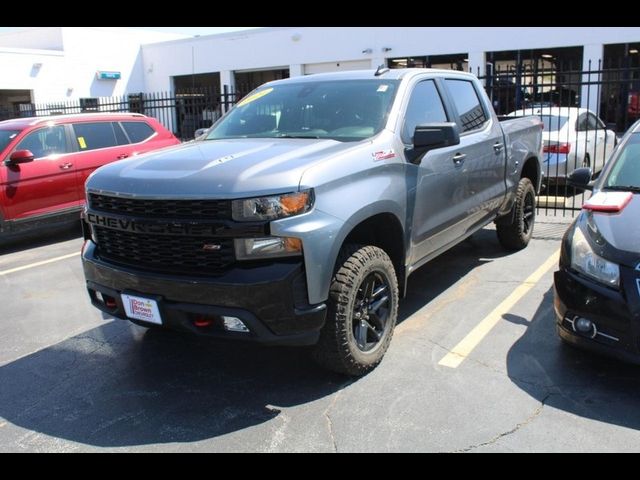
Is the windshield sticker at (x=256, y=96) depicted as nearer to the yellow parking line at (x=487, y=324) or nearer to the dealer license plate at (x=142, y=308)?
the dealer license plate at (x=142, y=308)

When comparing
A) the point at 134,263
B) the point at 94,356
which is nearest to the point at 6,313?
the point at 94,356

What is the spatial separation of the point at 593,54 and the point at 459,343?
1883 cm

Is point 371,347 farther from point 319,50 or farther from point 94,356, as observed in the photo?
point 319,50

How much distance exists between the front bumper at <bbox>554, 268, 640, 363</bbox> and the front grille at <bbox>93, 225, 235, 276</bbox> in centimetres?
208

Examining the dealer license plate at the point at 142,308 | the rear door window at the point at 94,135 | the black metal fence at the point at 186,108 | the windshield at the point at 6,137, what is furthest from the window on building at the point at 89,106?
the dealer license plate at the point at 142,308

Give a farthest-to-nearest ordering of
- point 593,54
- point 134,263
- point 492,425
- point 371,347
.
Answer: point 593,54, point 371,347, point 134,263, point 492,425

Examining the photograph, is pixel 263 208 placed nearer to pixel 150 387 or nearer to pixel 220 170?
pixel 220 170

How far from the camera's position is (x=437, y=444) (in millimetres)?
3078

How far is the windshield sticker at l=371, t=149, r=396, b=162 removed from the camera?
386 cm

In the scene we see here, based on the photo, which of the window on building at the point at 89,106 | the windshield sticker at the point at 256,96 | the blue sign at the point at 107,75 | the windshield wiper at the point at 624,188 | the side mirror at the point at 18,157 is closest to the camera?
the windshield wiper at the point at 624,188

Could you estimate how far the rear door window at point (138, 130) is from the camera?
9430 mm

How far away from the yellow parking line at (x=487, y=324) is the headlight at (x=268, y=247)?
150cm

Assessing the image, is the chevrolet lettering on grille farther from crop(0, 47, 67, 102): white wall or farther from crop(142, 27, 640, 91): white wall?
crop(0, 47, 67, 102): white wall
